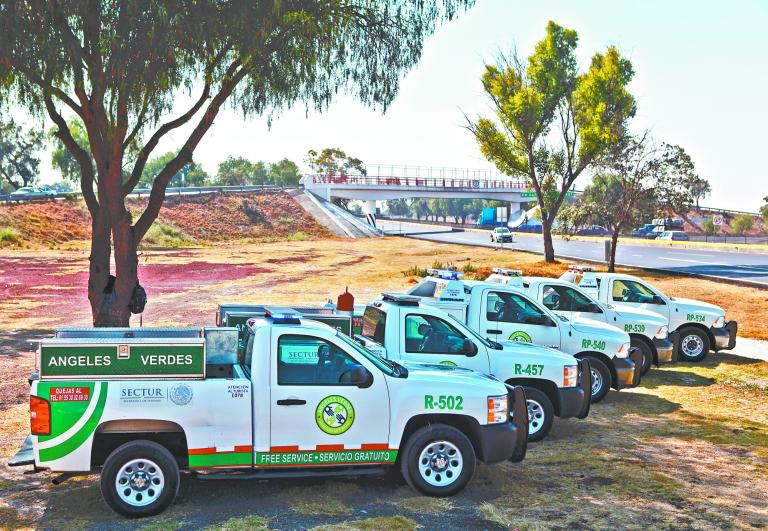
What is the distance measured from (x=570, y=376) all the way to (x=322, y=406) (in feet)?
14.3

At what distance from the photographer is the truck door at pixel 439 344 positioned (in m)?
11.2

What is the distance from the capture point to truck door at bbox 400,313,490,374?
36.9 feet

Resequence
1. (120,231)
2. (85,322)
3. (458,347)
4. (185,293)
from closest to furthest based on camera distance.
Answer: (458,347) → (120,231) → (85,322) → (185,293)

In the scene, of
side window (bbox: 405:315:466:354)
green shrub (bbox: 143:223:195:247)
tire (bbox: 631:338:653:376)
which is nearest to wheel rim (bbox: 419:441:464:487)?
side window (bbox: 405:315:466:354)

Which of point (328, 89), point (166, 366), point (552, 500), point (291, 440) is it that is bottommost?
point (552, 500)

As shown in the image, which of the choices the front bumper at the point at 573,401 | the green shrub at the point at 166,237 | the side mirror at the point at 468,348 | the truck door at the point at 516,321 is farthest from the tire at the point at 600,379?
the green shrub at the point at 166,237

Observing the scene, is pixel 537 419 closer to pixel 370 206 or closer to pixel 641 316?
pixel 641 316

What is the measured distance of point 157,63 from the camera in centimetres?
1677

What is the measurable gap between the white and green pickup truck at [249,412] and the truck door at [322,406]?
0.4 inches

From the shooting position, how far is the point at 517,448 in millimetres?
9492

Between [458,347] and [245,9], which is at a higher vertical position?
[245,9]

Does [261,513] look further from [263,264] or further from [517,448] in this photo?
[263,264]

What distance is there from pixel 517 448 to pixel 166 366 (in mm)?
4008

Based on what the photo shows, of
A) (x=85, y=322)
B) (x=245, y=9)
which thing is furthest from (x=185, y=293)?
(x=245, y=9)
